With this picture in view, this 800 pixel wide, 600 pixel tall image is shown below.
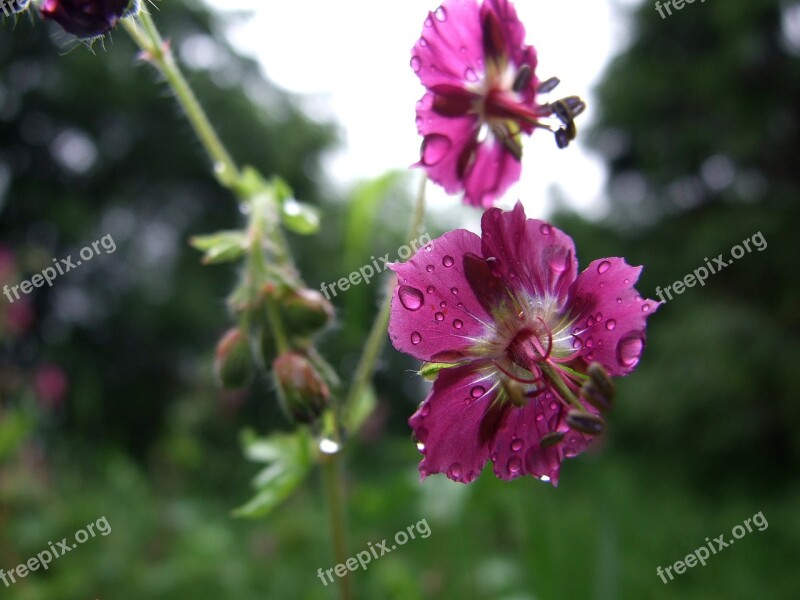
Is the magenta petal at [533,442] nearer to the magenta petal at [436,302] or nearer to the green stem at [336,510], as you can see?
the magenta petal at [436,302]

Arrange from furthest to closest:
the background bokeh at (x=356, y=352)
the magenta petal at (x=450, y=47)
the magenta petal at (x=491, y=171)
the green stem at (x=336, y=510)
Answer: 1. the background bokeh at (x=356, y=352)
2. the green stem at (x=336, y=510)
3. the magenta petal at (x=491, y=171)
4. the magenta petal at (x=450, y=47)

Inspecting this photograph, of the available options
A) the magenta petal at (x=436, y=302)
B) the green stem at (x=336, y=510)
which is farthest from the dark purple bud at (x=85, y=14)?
the green stem at (x=336, y=510)

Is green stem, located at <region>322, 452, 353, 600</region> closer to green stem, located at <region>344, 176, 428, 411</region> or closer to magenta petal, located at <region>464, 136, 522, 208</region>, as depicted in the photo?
green stem, located at <region>344, 176, 428, 411</region>

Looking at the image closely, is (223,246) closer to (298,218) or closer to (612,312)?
(298,218)

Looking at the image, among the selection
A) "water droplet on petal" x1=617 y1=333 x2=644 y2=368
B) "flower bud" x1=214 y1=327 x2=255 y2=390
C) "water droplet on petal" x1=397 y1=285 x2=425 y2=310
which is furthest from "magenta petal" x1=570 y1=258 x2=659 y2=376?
"flower bud" x1=214 y1=327 x2=255 y2=390

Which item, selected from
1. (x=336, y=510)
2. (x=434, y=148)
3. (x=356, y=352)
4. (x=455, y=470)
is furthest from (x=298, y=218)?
(x=356, y=352)

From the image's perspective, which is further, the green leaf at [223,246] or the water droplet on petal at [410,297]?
the green leaf at [223,246]
